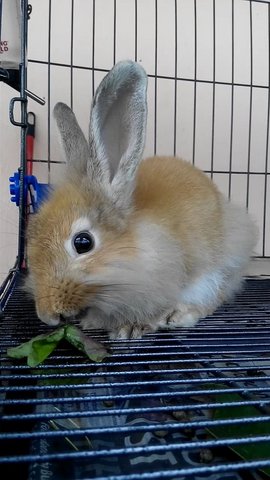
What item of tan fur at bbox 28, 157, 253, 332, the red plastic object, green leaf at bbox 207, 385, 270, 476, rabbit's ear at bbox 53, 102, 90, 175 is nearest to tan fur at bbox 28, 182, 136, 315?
tan fur at bbox 28, 157, 253, 332

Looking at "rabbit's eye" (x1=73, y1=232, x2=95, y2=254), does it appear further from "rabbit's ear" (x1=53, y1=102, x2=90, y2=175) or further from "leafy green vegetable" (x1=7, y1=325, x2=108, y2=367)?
"rabbit's ear" (x1=53, y1=102, x2=90, y2=175)

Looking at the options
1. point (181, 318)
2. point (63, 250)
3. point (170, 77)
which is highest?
point (170, 77)

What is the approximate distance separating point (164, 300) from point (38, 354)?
35 centimetres

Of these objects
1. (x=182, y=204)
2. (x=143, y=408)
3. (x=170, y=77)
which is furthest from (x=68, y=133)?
(x=170, y=77)

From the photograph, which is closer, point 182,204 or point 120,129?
point 120,129

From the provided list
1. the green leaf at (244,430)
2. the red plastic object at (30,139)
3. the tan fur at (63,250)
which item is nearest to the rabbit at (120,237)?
the tan fur at (63,250)

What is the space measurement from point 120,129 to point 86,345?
1.58ft

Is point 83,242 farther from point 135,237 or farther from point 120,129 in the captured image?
point 120,129

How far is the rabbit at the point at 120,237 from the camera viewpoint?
2.93 feet

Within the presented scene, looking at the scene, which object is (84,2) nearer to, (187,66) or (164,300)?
(187,66)

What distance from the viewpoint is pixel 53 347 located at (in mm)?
774

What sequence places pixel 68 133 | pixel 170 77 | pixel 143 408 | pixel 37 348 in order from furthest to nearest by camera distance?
pixel 170 77 < pixel 68 133 < pixel 37 348 < pixel 143 408

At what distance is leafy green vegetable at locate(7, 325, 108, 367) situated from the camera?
2.40ft

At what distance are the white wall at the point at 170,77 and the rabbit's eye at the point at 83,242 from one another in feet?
3.42
